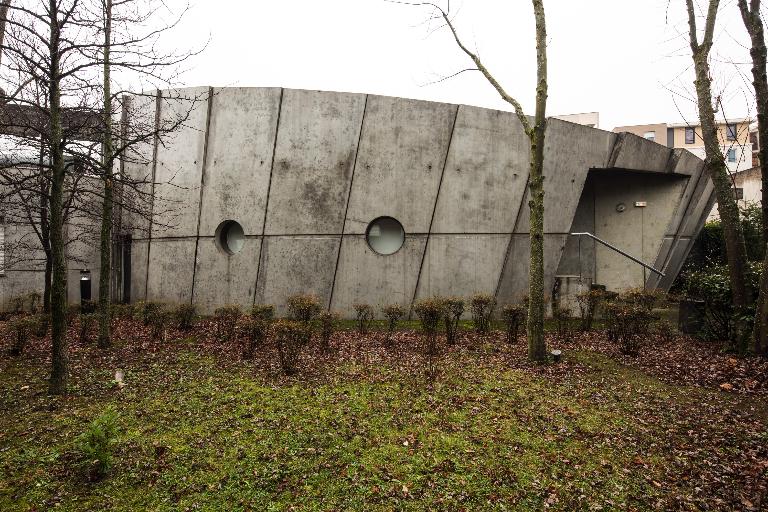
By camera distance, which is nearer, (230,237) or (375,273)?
(375,273)

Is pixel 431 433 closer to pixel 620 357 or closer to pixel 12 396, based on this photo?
pixel 620 357

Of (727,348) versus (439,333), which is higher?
(727,348)

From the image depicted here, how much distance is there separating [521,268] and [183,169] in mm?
10338

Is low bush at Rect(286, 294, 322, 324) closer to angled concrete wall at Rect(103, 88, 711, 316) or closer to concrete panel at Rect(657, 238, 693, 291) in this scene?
angled concrete wall at Rect(103, 88, 711, 316)

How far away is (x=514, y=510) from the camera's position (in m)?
4.59

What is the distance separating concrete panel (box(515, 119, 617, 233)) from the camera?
13.5 meters

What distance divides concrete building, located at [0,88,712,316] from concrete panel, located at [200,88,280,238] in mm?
31

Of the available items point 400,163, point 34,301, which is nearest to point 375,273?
point 400,163

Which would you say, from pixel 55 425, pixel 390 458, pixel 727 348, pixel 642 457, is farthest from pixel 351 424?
pixel 727 348

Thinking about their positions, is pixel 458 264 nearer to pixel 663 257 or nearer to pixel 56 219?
pixel 663 257

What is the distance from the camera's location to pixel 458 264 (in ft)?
43.7

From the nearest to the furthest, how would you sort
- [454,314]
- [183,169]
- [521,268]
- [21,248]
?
[454,314]
[521,268]
[183,169]
[21,248]

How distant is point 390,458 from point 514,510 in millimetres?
1478

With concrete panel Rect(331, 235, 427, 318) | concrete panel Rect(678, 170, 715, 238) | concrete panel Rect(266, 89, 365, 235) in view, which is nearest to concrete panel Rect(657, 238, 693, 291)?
concrete panel Rect(678, 170, 715, 238)
